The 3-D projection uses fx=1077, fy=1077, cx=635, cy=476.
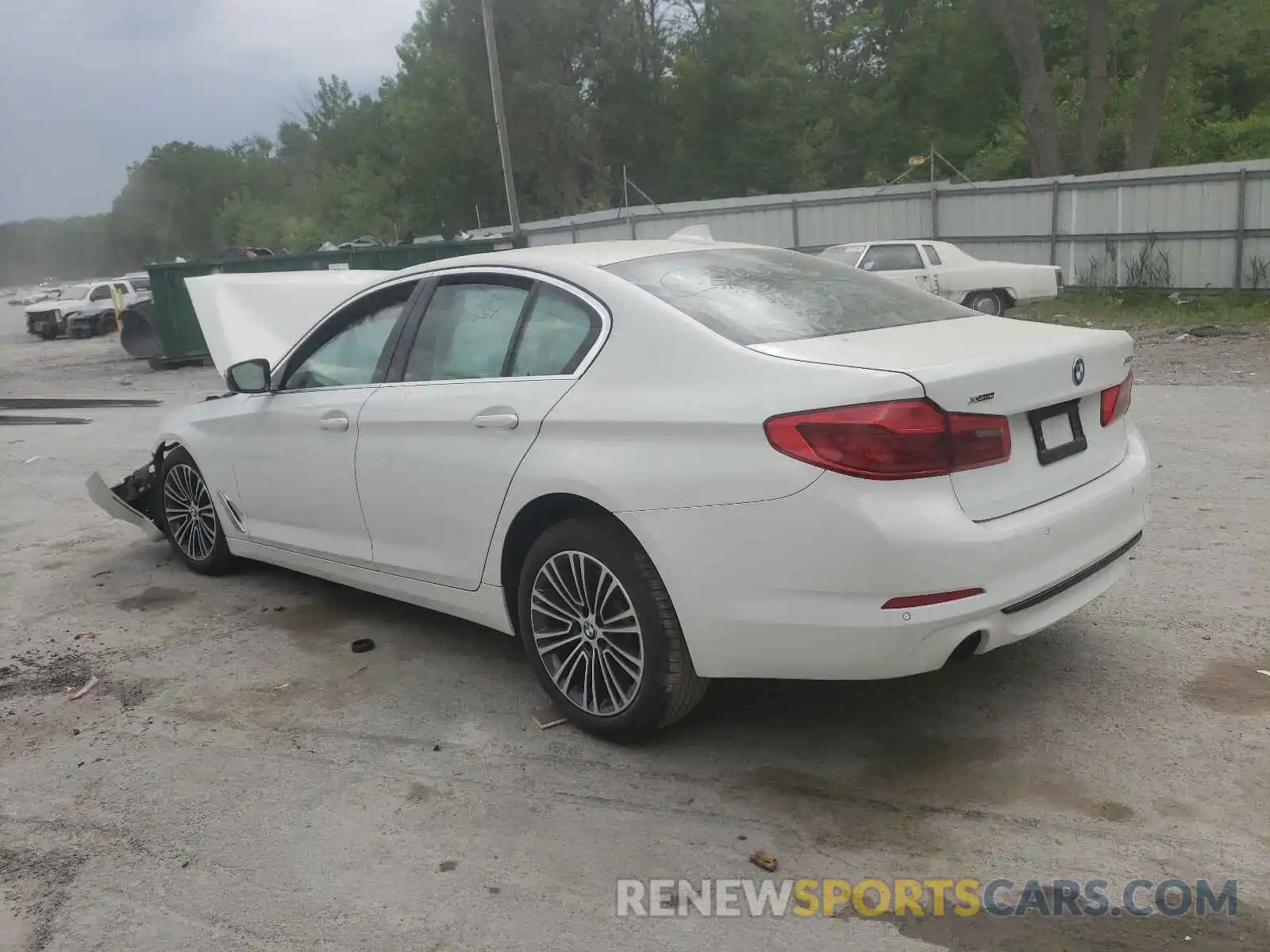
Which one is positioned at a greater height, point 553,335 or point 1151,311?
point 553,335

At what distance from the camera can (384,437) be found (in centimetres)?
425

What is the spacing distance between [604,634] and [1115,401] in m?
1.88

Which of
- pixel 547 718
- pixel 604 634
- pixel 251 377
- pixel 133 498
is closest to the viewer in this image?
pixel 604 634

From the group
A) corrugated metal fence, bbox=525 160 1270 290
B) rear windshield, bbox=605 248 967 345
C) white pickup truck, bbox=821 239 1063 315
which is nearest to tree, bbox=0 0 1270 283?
corrugated metal fence, bbox=525 160 1270 290

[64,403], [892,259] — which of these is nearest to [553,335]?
[64,403]

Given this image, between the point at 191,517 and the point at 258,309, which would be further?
the point at 258,309

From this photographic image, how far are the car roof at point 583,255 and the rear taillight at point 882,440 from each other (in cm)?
121

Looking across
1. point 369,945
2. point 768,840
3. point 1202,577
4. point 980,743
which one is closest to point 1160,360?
point 1202,577

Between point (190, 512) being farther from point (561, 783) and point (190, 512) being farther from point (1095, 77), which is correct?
point (1095, 77)

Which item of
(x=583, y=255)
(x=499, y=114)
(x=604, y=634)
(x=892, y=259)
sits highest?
(x=499, y=114)

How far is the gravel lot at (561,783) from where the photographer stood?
2.75 m

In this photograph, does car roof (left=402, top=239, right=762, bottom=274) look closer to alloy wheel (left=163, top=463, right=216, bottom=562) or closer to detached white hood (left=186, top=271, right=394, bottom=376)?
alloy wheel (left=163, top=463, right=216, bottom=562)

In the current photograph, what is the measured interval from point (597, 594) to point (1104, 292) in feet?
61.9

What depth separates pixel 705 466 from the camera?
10.2ft
